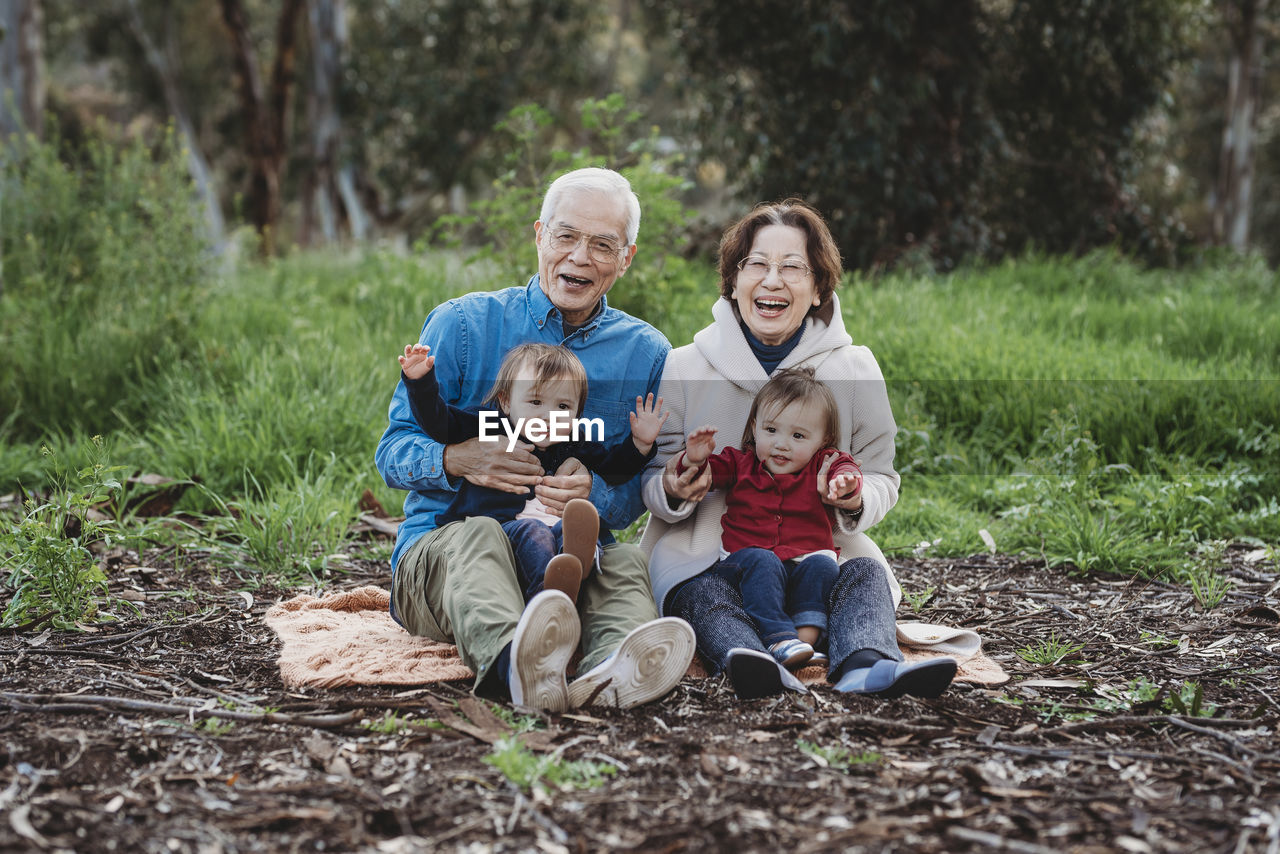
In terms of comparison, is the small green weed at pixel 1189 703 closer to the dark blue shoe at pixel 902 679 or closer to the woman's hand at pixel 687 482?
the dark blue shoe at pixel 902 679

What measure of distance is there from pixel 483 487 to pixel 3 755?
1417 mm

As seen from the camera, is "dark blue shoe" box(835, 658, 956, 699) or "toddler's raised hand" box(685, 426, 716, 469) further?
"toddler's raised hand" box(685, 426, 716, 469)

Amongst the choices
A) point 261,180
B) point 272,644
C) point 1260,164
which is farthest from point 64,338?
point 1260,164

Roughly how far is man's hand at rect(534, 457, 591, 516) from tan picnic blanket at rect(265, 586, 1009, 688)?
1.80 feet

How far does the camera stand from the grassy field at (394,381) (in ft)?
15.5

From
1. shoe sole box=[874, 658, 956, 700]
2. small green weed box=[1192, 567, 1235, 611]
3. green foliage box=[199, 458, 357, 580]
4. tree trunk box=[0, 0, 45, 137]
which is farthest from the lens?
tree trunk box=[0, 0, 45, 137]

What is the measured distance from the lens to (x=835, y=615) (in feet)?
10.4

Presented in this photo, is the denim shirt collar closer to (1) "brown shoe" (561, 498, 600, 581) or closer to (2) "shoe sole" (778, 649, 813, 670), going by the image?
(1) "brown shoe" (561, 498, 600, 581)

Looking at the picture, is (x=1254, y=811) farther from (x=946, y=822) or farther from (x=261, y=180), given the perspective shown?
(x=261, y=180)

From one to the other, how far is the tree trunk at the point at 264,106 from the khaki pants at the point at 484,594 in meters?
13.5

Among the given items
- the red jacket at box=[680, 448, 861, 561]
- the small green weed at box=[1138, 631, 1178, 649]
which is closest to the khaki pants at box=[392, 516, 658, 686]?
the red jacket at box=[680, 448, 861, 561]

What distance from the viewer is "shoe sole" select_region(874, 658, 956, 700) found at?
278cm

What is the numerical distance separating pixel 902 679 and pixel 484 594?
1.17 metres

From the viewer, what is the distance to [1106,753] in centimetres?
255
